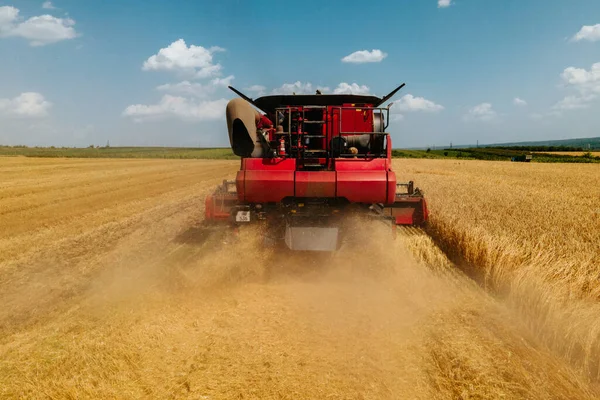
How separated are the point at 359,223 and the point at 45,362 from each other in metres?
4.51

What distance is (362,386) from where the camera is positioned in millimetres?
3076

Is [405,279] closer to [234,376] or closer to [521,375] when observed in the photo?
[521,375]

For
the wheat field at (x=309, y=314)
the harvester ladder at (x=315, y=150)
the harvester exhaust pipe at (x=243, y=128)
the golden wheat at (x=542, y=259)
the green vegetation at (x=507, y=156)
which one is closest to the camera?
the wheat field at (x=309, y=314)

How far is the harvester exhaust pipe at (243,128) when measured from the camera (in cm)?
575

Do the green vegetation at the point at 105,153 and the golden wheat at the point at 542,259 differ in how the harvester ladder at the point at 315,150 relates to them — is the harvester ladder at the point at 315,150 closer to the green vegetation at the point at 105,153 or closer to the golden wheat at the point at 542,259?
the golden wheat at the point at 542,259

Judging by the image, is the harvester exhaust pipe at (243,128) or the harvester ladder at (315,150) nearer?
the harvester exhaust pipe at (243,128)

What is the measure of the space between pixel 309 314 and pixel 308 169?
Answer: 8.47 ft

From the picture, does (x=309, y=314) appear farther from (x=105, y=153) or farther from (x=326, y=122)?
(x=105, y=153)

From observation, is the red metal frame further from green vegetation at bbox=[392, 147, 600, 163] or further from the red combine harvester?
green vegetation at bbox=[392, 147, 600, 163]

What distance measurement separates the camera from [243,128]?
5.91m

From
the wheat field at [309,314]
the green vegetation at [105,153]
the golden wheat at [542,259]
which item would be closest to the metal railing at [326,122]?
the wheat field at [309,314]

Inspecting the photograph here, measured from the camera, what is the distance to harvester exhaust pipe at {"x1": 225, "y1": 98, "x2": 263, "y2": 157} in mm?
5746

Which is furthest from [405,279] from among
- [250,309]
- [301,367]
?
[301,367]

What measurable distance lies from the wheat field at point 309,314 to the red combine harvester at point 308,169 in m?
0.54
